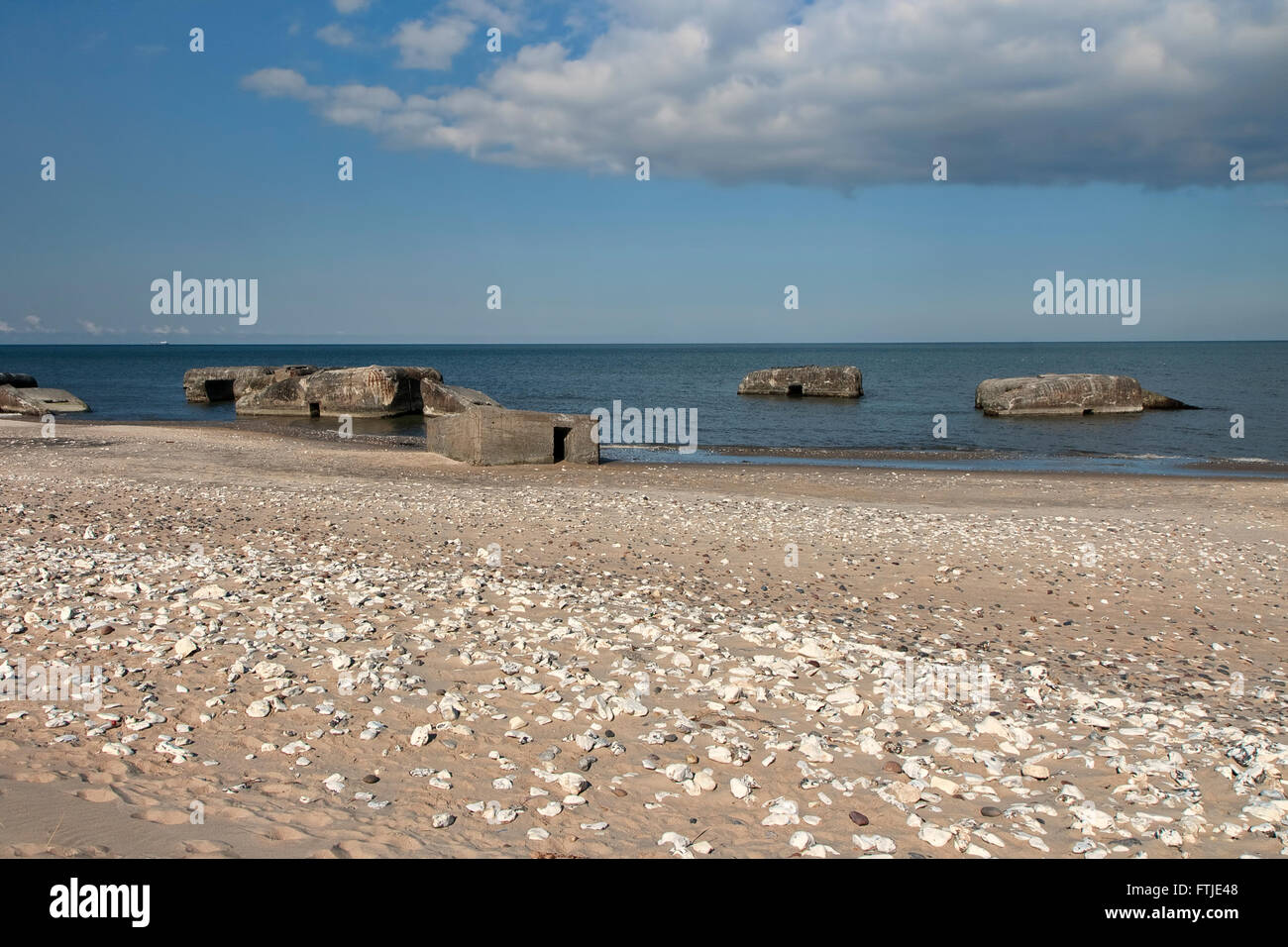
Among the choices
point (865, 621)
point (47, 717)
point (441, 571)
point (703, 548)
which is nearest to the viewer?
point (47, 717)

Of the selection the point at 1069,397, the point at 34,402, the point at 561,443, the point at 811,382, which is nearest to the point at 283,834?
the point at 561,443

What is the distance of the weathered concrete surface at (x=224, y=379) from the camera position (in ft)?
148

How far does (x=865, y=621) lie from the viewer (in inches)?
376

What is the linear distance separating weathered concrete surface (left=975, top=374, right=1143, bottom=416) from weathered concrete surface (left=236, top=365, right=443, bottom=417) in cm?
2707

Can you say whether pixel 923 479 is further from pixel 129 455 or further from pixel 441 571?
pixel 129 455

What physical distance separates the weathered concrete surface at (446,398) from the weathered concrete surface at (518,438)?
11.6 m

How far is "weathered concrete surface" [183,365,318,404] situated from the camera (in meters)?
45.0

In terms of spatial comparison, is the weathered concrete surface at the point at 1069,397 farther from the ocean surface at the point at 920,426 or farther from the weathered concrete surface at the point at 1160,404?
the ocean surface at the point at 920,426

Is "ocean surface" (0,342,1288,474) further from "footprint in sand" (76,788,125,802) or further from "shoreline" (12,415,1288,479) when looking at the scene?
"footprint in sand" (76,788,125,802)

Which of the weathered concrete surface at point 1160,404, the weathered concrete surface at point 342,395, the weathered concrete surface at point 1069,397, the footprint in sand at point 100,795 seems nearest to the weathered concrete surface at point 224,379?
the weathered concrete surface at point 342,395

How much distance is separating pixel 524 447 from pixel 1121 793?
18.4m

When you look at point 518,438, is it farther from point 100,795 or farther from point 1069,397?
point 1069,397

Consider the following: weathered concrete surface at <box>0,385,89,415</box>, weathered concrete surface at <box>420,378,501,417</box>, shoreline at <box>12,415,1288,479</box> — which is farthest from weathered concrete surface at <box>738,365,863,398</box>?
weathered concrete surface at <box>0,385,89,415</box>
